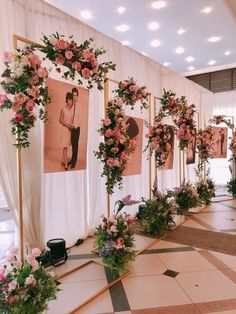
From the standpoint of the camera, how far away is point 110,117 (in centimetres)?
309

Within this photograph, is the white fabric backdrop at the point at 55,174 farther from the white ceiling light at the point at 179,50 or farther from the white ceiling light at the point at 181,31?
the white ceiling light at the point at 179,50

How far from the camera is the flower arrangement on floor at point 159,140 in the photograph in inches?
166

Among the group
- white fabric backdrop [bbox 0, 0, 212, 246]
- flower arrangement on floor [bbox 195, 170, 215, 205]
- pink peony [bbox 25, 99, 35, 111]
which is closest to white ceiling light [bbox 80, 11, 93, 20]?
white fabric backdrop [bbox 0, 0, 212, 246]

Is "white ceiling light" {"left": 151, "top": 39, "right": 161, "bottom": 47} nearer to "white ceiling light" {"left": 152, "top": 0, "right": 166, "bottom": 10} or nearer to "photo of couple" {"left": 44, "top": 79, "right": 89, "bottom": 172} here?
"white ceiling light" {"left": 152, "top": 0, "right": 166, "bottom": 10}

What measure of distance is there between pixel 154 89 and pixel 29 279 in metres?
4.77

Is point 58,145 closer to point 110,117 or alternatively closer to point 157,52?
point 110,117

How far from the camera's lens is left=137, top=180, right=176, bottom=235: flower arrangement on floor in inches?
167

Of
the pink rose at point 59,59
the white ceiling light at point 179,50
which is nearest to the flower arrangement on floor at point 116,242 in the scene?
the pink rose at point 59,59

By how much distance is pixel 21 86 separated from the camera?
2025mm

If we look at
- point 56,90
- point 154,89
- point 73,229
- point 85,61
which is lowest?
point 73,229

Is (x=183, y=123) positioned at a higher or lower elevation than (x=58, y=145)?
higher

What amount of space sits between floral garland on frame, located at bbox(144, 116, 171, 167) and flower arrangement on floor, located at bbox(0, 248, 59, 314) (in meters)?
2.68

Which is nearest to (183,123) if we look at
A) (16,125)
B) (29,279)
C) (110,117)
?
(110,117)

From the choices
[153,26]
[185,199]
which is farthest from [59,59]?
[153,26]
